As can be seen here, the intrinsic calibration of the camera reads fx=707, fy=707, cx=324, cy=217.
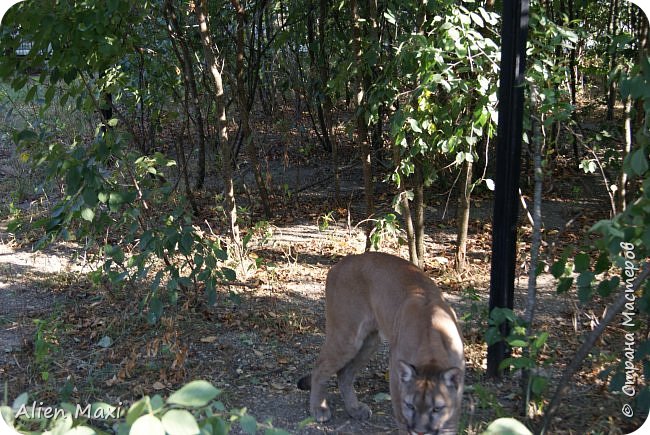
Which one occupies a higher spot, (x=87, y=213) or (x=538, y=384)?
(x=87, y=213)

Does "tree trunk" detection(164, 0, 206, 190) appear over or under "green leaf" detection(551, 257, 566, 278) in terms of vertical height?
over

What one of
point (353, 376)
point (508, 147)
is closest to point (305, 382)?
point (353, 376)

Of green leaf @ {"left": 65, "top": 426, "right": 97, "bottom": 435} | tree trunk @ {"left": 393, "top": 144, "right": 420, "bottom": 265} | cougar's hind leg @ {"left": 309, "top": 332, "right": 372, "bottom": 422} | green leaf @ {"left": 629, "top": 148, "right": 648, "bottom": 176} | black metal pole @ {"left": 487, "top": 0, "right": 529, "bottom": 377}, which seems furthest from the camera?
tree trunk @ {"left": 393, "top": 144, "right": 420, "bottom": 265}

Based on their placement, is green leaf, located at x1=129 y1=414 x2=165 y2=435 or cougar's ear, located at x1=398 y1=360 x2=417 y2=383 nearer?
green leaf, located at x1=129 y1=414 x2=165 y2=435

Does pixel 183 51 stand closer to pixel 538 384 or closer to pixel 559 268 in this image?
pixel 559 268

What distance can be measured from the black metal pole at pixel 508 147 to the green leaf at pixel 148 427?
3.02 m

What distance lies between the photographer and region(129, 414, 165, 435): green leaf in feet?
6.12

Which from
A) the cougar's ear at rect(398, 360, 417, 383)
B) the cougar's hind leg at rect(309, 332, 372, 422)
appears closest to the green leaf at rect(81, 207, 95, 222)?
the cougar's hind leg at rect(309, 332, 372, 422)

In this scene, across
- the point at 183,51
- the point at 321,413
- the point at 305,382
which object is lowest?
the point at 321,413

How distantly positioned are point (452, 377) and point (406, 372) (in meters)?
0.24

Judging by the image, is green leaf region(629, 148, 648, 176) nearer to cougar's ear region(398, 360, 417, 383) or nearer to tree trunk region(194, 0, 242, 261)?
cougar's ear region(398, 360, 417, 383)

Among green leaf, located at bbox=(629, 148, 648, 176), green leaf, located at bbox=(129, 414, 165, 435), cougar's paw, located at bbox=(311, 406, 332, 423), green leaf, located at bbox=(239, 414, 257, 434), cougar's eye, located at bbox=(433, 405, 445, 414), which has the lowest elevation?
cougar's paw, located at bbox=(311, 406, 332, 423)

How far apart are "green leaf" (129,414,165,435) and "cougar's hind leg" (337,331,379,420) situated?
9.49 feet

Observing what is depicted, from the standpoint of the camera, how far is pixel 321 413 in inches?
184
